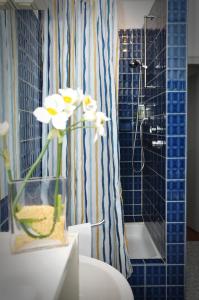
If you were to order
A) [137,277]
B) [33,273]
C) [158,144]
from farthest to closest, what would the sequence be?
[158,144] → [137,277] → [33,273]

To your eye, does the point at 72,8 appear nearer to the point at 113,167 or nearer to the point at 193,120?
the point at 113,167

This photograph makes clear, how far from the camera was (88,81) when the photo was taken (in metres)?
1.90

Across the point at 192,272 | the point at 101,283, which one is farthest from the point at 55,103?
the point at 192,272

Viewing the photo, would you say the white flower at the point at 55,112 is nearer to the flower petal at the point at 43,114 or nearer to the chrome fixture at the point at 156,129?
the flower petal at the point at 43,114

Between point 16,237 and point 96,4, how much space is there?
4.92ft

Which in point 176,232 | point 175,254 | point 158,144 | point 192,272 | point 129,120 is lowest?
point 192,272

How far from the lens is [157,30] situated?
8.01 ft

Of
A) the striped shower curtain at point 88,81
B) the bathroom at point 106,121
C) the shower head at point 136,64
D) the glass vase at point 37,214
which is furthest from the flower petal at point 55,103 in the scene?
the shower head at point 136,64

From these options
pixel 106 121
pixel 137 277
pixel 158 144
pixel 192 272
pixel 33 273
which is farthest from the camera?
pixel 192 272

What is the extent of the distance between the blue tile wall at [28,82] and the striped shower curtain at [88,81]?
10 centimetres

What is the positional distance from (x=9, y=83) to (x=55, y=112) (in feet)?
1.98

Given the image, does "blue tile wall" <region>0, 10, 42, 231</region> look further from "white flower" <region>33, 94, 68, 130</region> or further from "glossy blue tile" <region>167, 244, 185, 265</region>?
"glossy blue tile" <region>167, 244, 185, 265</region>

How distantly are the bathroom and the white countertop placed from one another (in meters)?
0.66

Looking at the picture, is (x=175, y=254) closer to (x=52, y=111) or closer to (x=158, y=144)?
(x=158, y=144)
